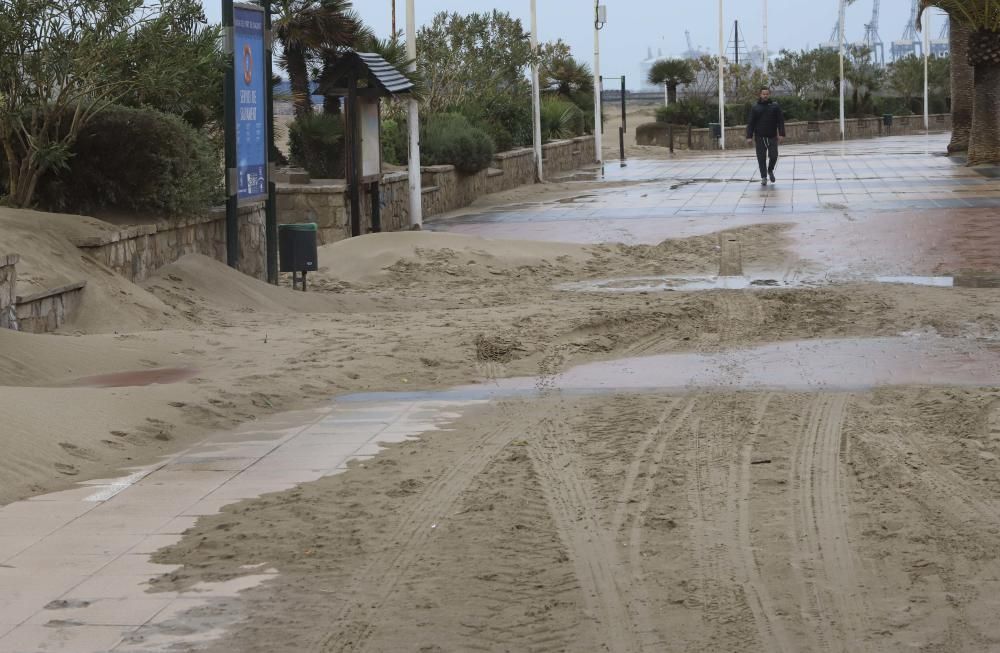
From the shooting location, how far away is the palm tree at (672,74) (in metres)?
58.1

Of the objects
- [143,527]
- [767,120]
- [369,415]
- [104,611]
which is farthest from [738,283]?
[767,120]

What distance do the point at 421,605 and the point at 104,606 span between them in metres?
1.12

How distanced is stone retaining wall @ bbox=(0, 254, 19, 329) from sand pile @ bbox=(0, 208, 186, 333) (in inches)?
9.5

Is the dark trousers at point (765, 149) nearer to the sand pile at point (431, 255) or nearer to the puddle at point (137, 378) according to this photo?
the sand pile at point (431, 255)

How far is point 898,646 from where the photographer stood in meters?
4.18

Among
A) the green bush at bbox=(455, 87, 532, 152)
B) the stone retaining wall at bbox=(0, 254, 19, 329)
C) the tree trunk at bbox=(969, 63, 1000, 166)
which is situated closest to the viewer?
the stone retaining wall at bbox=(0, 254, 19, 329)

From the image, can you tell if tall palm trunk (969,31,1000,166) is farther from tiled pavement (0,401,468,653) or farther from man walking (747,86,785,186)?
tiled pavement (0,401,468,653)

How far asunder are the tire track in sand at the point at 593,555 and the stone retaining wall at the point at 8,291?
4340mm

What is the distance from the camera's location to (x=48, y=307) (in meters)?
9.88

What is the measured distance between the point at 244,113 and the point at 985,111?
20.8 m

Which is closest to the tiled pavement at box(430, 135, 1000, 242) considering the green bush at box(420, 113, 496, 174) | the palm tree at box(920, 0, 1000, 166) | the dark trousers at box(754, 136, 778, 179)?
the dark trousers at box(754, 136, 778, 179)

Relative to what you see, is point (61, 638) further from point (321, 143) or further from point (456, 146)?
point (456, 146)

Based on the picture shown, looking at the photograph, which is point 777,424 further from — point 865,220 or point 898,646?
point 865,220

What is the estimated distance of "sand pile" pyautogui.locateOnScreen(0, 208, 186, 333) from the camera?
33.2ft
